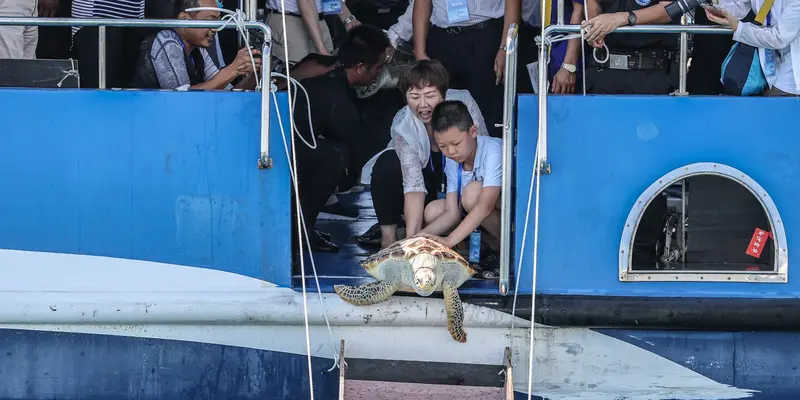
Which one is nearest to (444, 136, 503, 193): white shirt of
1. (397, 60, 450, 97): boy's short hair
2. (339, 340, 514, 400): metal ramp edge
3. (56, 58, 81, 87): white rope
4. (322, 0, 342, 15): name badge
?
(397, 60, 450, 97): boy's short hair

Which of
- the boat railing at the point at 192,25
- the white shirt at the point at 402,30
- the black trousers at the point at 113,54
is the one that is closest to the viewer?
Result: the boat railing at the point at 192,25

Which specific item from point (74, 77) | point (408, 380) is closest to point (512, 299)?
point (408, 380)

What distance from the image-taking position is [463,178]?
4820 millimetres

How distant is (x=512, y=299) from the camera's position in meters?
4.45

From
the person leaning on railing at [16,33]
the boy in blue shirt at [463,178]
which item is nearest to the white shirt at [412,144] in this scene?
the boy in blue shirt at [463,178]

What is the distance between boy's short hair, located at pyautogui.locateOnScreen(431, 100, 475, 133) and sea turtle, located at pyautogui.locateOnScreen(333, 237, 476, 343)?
524 millimetres

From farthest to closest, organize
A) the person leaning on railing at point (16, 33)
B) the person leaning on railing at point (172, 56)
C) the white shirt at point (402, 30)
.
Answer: the white shirt at point (402, 30) → the person leaning on railing at point (16, 33) → the person leaning on railing at point (172, 56)

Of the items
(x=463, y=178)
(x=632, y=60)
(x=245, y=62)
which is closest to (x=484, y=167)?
(x=463, y=178)

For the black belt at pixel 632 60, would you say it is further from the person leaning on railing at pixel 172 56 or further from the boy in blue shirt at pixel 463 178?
the person leaning on railing at pixel 172 56

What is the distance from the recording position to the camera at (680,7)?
4.46 metres

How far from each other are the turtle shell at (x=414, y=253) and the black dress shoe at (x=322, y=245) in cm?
94

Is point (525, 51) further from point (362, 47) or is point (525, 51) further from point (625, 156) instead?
point (625, 156)

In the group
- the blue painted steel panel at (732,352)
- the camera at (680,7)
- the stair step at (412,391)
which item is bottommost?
the stair step at (412,391)

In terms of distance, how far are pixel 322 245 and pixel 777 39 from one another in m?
2.38
